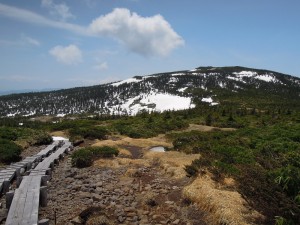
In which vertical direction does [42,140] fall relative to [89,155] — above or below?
below

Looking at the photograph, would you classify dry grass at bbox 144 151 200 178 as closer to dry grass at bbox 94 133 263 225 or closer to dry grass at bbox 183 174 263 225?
dry grass at bbox 94 133 263 225

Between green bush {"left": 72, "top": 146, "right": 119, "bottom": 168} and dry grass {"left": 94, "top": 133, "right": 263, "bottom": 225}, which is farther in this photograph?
green bush {"left": 72, "top": 146, "right": 119, "bottom": 168}

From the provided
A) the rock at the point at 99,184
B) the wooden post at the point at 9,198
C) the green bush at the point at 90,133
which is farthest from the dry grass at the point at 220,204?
the green bush at the point at 90,133

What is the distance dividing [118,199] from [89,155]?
727 centimetres

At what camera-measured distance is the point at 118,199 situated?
11.9m

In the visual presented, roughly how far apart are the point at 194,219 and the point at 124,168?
7706mm

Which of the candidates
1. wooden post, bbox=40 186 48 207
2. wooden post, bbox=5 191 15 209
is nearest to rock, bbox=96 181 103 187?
wooden post, bbox=40 186 48 207

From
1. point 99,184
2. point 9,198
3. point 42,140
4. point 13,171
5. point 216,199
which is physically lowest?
point 42,140

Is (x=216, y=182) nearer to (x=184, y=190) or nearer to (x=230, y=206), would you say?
(x=184, y=190)

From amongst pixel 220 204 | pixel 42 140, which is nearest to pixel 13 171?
pixel 220 204

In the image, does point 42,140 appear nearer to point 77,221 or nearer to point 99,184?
point 99,184

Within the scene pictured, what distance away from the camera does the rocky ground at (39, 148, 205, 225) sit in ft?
32.9

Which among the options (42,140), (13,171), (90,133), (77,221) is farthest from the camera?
(90,133)

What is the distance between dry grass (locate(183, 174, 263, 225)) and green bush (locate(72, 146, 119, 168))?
7609 millimetres
